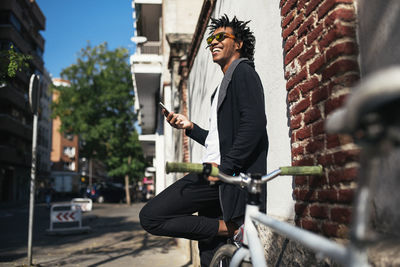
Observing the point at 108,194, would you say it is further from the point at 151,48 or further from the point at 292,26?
the point at 292,26

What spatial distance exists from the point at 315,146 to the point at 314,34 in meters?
0.69

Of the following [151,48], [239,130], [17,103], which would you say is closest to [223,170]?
[239,130]

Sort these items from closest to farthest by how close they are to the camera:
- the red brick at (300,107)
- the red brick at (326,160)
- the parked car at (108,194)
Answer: the red brick at (326,160) < the red brick at (300,107) < the parked car at (108,194)

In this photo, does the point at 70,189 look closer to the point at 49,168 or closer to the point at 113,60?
the point at 49,168

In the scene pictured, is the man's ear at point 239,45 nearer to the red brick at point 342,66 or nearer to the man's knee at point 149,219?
the red brick at point 342,66

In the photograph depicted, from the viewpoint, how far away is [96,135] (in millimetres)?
32344

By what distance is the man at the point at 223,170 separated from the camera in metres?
2.32

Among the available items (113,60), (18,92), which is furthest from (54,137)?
(113,60)

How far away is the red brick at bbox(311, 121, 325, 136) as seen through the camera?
225 centimetres

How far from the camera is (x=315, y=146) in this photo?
7.68ft

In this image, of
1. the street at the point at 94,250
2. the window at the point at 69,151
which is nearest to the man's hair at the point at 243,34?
the street at the point at 94,250

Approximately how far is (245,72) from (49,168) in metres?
67.7

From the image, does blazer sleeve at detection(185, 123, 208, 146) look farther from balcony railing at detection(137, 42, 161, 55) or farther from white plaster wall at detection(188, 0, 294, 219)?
balcony railing at detection(137, 42, 161, 55)

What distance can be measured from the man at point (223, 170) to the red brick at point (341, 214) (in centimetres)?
51
